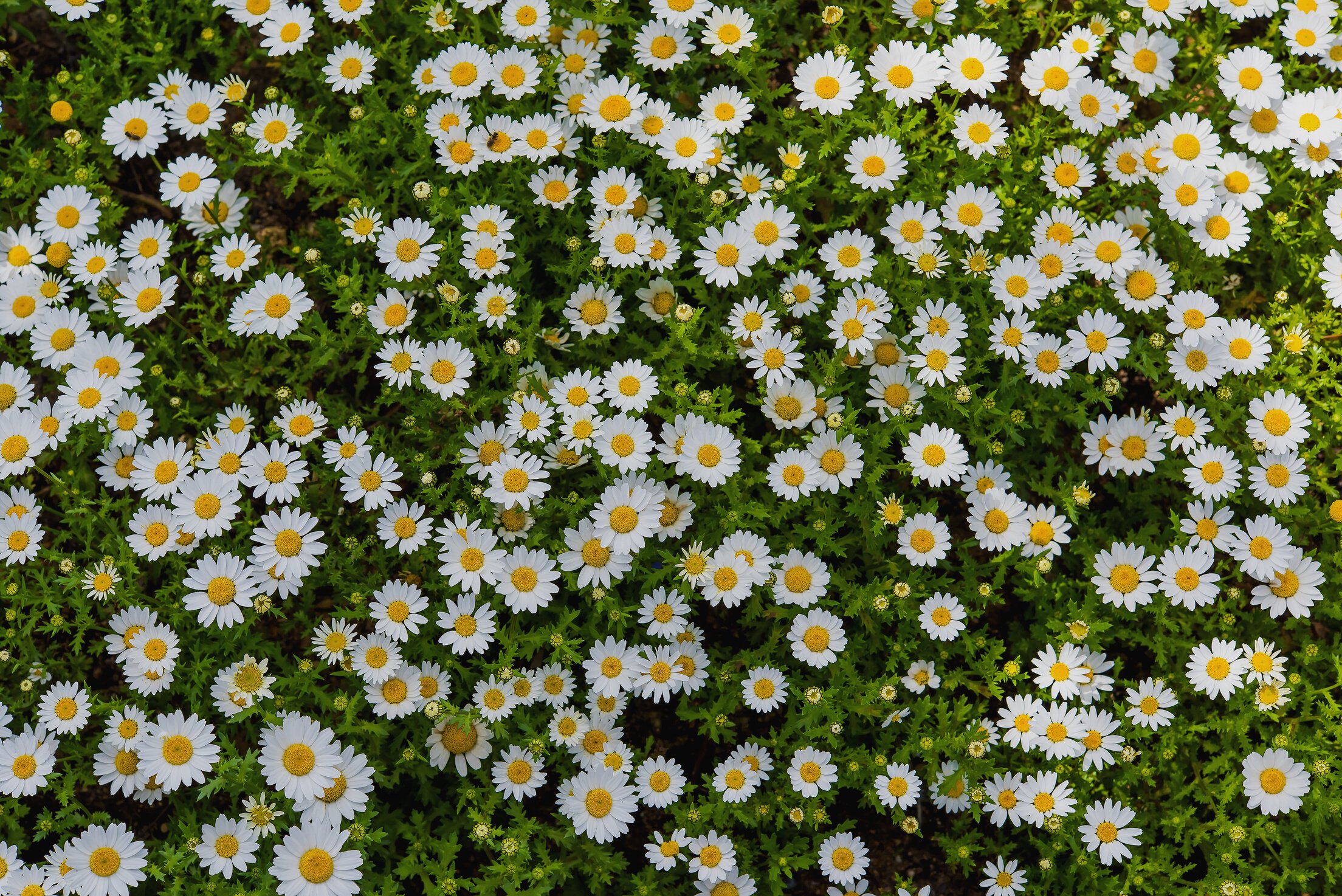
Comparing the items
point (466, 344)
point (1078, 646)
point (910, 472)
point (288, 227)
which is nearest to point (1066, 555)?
point (1078, 646)

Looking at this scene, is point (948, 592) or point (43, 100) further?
point (43, 100)

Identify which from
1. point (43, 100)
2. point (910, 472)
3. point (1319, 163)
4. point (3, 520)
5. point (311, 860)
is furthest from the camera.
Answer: point (43, 100)

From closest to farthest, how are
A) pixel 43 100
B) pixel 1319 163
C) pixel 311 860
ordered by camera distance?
pixel 311 860 < pixel 1319 163 < pixel 43 100

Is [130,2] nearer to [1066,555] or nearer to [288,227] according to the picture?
[288,227]

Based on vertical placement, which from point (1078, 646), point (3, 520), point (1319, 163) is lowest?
point (3, 520)

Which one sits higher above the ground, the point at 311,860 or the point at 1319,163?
the point at 1319,163

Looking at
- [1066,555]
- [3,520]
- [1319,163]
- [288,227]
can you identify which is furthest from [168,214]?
[1319,163]

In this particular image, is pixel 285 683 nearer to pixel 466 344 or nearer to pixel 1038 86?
pixel 466 344
